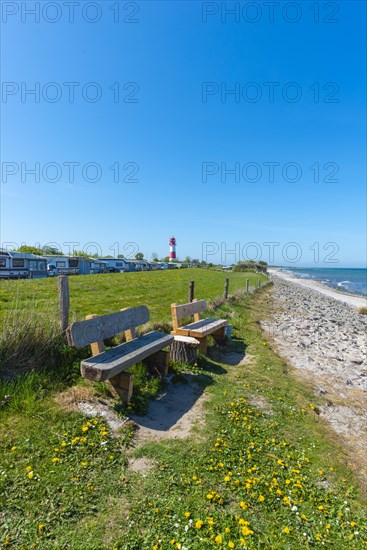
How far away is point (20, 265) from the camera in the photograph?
110 ft

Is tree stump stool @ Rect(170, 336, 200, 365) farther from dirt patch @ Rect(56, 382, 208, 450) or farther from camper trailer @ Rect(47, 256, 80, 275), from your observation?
camper trailer @ Rect(47, 256, 80, 275)

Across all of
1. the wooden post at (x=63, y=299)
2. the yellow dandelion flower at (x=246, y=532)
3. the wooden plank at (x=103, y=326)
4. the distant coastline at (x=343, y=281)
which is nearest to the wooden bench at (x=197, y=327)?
the wooden plank at (x=103, y=326)

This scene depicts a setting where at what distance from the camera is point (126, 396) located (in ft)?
14.7

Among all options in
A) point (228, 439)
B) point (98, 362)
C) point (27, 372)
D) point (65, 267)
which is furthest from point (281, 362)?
point (65, 267)

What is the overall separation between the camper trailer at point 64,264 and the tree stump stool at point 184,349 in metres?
35.5

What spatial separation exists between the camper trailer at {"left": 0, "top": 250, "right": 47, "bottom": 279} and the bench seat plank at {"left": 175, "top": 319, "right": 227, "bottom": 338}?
84.7 feet

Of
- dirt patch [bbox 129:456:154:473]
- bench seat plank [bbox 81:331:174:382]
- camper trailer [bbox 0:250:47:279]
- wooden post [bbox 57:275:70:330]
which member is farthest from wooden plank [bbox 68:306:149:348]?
camper trailer [bbox 0:250:47:279]

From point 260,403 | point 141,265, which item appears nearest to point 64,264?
point 141,265

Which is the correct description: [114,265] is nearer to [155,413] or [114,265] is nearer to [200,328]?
[200,328]

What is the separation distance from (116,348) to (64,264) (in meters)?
39.5

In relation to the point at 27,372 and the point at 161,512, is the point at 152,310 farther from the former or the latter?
the point at 161,512

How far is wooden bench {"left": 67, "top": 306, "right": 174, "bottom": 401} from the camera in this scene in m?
4.16

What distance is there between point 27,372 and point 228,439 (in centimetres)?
312

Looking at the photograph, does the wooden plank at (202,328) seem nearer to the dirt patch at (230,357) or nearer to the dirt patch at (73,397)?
the dirt patch at (230,357)
